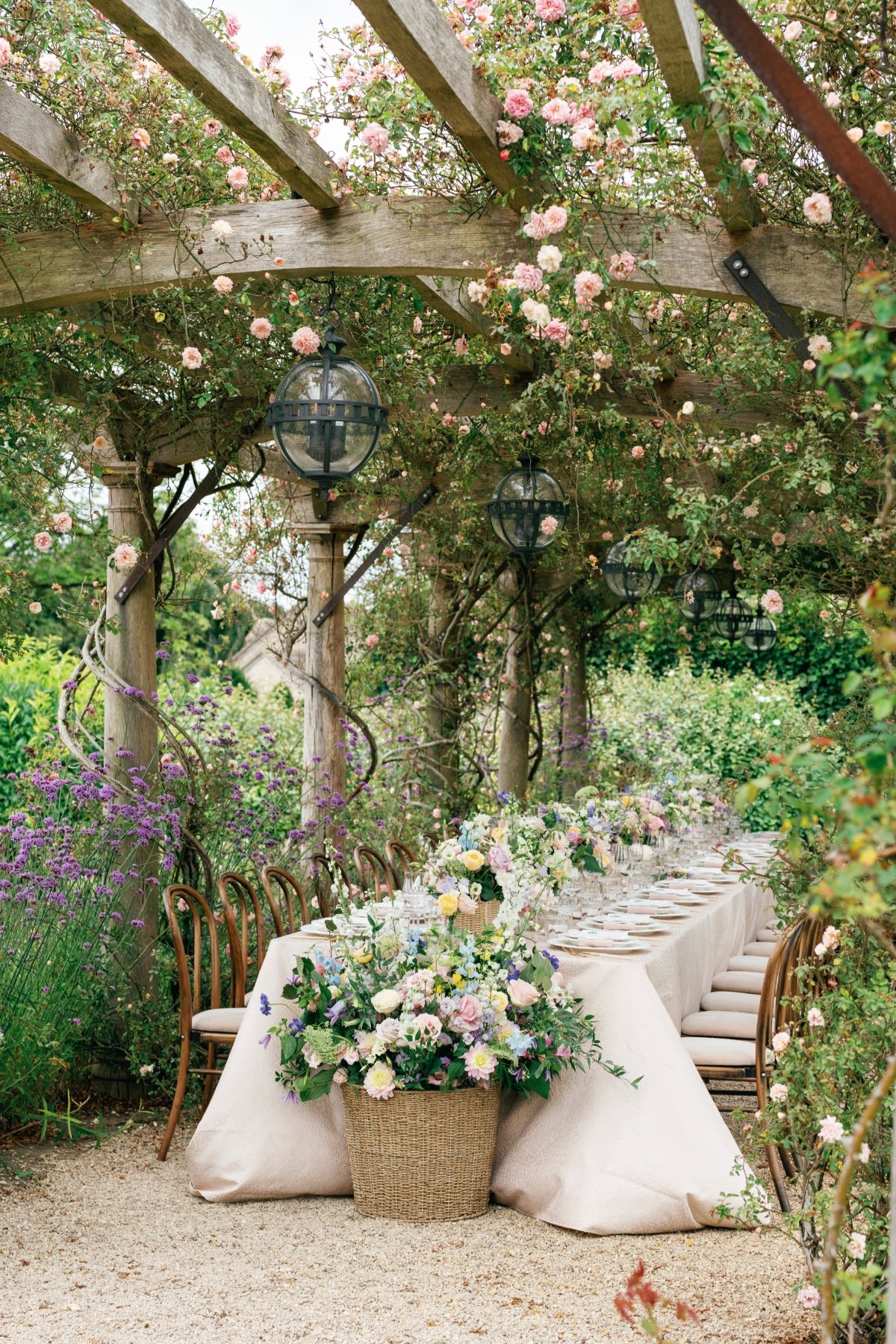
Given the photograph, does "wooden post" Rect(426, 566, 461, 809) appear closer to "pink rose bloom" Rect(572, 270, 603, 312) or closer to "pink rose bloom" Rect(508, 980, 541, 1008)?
"pink rose bloom" Rect(508, 980, 541, 1008)

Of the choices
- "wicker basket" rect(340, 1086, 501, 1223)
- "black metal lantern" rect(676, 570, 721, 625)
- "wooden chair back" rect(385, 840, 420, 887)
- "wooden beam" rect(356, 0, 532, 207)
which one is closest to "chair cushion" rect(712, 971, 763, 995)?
"wooden chair back" rect(385, 840, 420, 887)

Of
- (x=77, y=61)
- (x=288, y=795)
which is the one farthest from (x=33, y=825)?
(x=77, y=61)

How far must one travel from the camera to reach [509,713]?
26.3 feet

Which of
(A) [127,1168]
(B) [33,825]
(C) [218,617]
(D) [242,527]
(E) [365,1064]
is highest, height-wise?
(D) [242,527]

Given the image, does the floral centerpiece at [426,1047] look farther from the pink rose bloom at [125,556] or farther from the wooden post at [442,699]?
the wooden post at [442,699]

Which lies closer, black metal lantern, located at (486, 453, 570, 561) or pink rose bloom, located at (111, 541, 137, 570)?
pink rose bloom, located at (111, 541, 137, 570)

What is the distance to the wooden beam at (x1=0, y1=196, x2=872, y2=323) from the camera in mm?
3396

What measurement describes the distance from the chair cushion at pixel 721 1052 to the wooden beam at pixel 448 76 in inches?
99.3

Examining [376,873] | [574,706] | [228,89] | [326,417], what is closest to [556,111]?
[228,89]

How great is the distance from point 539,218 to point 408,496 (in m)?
2.95

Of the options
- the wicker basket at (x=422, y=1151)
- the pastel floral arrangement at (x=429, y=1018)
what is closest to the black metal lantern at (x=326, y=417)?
the pastel floral arrangement at (x=429, y=1018)

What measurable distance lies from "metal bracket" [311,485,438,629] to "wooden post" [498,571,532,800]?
1550mm

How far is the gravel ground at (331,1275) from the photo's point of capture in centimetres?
282

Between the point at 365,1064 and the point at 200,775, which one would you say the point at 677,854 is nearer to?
the point at 200,775
